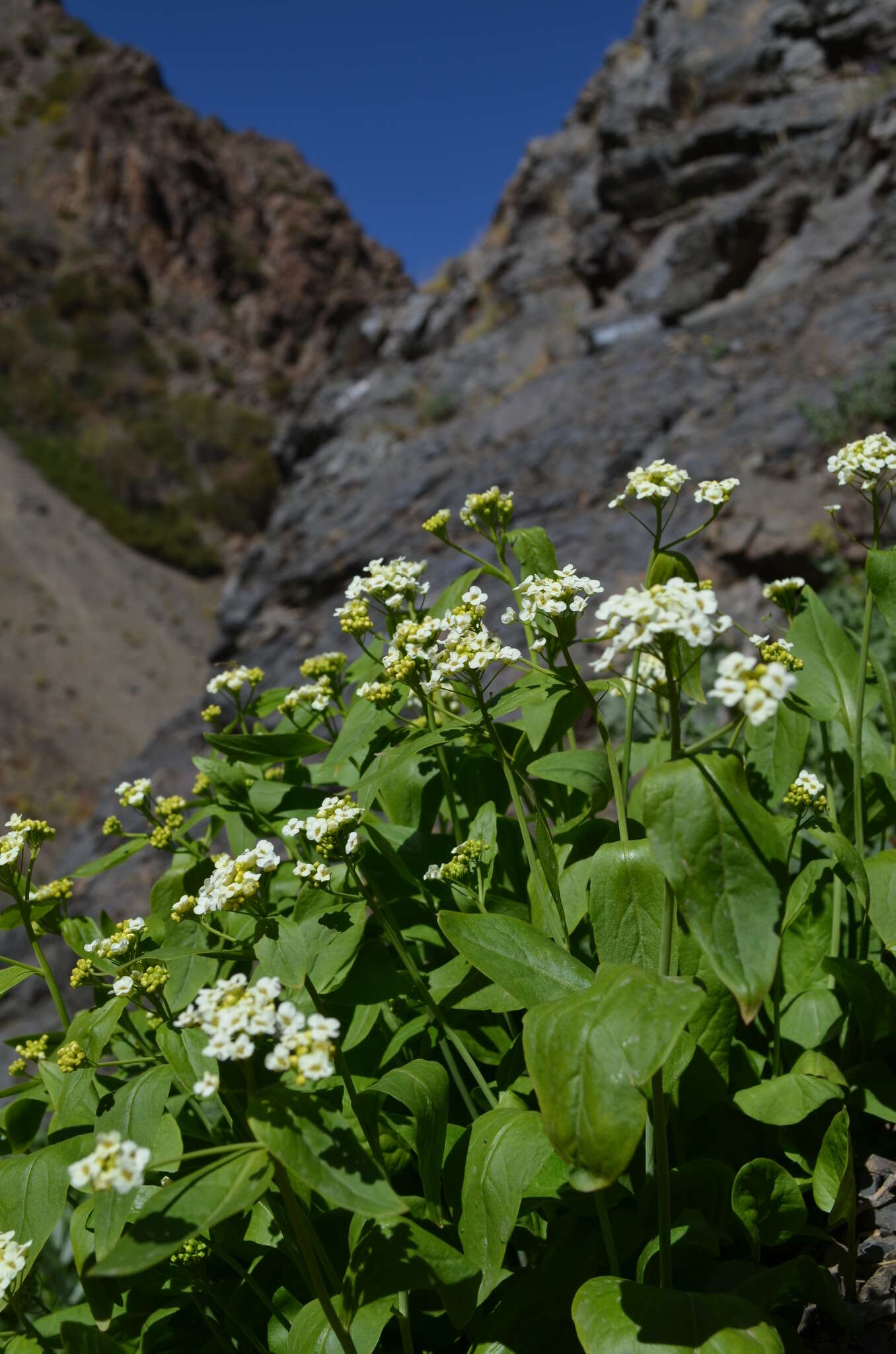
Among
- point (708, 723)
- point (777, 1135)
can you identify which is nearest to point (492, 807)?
point (777, 1135)

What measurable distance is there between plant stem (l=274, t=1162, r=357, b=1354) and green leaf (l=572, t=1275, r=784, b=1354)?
39 centimetres

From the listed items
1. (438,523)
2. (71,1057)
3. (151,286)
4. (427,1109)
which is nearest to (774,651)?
(438,523)

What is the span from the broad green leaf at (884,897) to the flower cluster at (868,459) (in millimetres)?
868

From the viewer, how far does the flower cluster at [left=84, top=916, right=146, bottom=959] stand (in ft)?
6.26

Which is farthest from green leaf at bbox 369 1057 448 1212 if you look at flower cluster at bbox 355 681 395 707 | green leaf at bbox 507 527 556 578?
green leaf at bbox 507 527 556 578

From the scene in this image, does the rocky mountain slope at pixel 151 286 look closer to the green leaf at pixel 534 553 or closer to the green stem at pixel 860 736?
the green leaf at pixel 534 553

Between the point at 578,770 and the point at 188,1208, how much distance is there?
1160mm

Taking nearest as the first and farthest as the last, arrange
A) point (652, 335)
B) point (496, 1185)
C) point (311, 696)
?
point (496, 1185) < point (311, 696) < point (652, 335)

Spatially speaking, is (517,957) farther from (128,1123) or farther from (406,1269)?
(128,1123)

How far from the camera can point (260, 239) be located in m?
46.7

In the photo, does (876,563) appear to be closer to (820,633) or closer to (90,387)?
(820,633)

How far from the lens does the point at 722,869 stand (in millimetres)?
1311

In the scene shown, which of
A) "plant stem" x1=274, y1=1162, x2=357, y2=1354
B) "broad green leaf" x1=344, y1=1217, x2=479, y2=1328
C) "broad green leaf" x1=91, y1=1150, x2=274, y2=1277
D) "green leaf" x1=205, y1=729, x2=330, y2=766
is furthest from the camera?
"green leaf" x1=205, y1=729, x2=330, y2=766

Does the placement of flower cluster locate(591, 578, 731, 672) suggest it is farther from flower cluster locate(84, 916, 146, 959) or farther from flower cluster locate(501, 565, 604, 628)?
flower cluster locate(84, 916, 146, 959)
